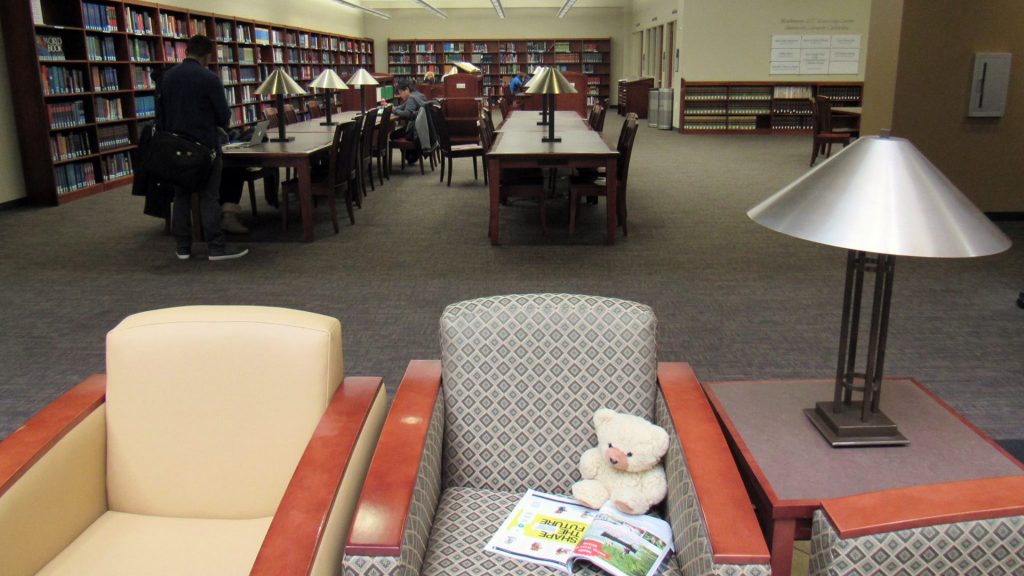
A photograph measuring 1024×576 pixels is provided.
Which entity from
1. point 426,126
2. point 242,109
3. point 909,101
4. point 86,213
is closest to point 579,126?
point 426,126

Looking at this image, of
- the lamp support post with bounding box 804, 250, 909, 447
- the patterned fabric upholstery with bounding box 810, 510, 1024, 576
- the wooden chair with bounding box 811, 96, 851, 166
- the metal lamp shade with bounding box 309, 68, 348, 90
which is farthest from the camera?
the wooden chair with bounding box 811, 96, 851, 166

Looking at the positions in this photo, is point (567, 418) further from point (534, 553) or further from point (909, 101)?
point (909, 101)

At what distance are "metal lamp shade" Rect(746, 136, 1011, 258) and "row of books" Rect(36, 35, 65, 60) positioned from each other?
295 inches

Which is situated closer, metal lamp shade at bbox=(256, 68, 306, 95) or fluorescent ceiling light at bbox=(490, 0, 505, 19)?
metal lamp shade at bbox=(256, 68, 306, 95)

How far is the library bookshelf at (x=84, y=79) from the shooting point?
701 cm

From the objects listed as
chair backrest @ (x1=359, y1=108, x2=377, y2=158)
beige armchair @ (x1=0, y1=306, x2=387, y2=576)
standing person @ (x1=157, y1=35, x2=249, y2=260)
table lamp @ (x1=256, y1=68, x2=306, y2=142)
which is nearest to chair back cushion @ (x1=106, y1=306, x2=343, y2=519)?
beige armchair @ (x1=0, y1=306, x2=387, y2=576)

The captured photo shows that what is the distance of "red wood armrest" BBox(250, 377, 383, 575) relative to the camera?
4.12 ft

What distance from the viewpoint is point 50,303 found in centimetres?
424

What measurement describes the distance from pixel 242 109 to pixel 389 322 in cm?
863

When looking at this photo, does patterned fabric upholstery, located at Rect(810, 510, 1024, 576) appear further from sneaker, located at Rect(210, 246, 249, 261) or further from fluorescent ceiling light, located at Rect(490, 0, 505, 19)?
fluorescent ceiling light, located at Rect(490, 0, 505, 19)

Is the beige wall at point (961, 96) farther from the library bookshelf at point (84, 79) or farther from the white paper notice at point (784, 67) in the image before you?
the white paper notice at point (784, 67)

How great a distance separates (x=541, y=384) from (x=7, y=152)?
713 centimetres

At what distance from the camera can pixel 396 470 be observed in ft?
4.87

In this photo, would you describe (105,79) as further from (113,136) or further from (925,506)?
(925,506)
